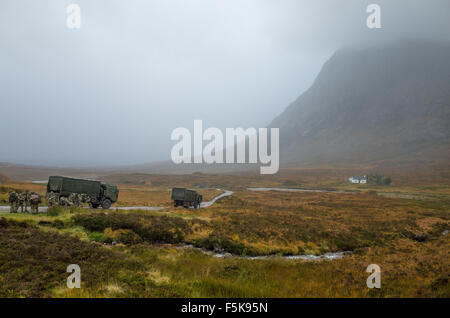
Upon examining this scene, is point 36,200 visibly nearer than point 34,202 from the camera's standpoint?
No

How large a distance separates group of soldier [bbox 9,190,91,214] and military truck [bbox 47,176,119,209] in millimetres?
437

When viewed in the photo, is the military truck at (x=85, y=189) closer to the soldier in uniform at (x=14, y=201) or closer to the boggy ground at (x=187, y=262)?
the boggy ground at (x=187, y=262)

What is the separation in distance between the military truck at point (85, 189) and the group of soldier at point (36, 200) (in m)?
0.44

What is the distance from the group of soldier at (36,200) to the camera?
1897cm

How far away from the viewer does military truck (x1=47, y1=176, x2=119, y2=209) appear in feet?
78.2

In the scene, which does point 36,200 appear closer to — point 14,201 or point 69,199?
point 14,201

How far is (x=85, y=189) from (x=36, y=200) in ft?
22.1

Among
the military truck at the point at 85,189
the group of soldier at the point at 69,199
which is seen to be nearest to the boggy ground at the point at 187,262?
the group of soldier at the point at 69,199

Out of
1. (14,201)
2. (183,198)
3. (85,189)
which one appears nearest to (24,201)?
(14,201)

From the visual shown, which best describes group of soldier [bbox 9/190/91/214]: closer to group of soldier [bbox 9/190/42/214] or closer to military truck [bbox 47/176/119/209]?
group of soldier [bbox 9/190/42/214]

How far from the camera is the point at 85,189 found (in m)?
25.8

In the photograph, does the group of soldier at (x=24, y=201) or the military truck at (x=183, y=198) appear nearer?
the group of soldier at (x=24, y=201)

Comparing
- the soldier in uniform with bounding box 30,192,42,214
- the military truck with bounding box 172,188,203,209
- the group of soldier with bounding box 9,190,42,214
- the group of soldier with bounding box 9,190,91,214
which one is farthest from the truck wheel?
the military truck with bounding box 172,188,203,209
